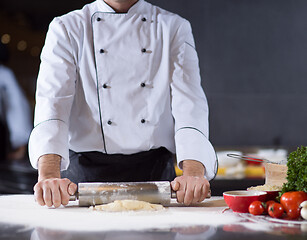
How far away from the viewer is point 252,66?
182 inches

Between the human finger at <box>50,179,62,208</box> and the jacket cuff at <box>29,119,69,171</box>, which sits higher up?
the jacket cuff at <box>29,119,69,171</box>

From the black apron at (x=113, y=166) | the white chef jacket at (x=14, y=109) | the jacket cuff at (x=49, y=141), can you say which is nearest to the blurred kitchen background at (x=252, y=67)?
the white chef jacket at (x=14, y=109)

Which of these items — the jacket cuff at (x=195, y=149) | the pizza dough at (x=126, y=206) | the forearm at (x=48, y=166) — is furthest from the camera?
the jacket cuff at (x=195, y=149)

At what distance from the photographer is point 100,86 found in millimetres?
2053

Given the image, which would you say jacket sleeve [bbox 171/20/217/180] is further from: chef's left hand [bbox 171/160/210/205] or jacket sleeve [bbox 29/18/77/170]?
jacket sleeve [bbox 29/18/77/170]

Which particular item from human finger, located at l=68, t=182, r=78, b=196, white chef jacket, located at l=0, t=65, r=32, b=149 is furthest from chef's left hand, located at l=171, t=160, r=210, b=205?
white chef jacket, located at l=0, t=65, r=32, b=149

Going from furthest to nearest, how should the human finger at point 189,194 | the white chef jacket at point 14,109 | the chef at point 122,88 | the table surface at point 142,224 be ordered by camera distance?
1. the white chef jacket at point 14,109
2. the chef at point 122,88
3. the human finger at point 189,194
4. the table surface at point 142,224

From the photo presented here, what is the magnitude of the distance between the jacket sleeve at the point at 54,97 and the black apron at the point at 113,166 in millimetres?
233

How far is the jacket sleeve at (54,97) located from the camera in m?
1.82

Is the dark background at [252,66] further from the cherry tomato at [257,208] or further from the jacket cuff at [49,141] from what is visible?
the cherry tomato at [257,208]

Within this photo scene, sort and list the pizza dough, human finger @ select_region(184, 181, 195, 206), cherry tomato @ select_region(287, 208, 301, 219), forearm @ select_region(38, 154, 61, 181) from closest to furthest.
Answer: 1. cherry tomato @ select_region(287, 208, 301, 219)
2. the pizza dough
3. human finger @ select_region(184, 181, 195, 206)
4. forearm @ select_region(38, 154, 61, 181)

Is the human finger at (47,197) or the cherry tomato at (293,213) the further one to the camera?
the human finger at (47,197)

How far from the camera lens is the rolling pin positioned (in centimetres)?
159

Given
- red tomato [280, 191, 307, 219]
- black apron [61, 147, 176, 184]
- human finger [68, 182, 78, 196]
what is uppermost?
red tomato [280, 191, 307, 219]
